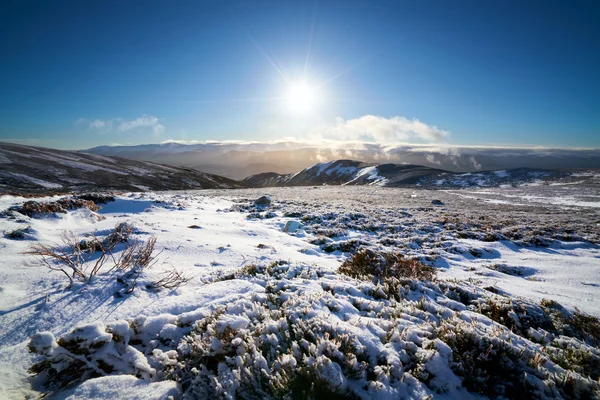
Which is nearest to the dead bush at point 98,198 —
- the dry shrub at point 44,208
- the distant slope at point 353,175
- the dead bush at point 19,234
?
the dry shrub at point 44,208

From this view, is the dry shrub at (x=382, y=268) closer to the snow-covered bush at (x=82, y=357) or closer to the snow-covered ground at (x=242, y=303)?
the snow-covered ground at (x=242, y=303)

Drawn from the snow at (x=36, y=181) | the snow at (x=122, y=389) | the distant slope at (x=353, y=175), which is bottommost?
the distant slope at (x=353, y=175)

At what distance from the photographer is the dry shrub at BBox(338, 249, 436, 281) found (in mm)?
6129

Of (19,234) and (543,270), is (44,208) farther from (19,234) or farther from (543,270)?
(543,270)

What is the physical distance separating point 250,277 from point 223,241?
444cm

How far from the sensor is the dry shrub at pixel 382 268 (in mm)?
6129

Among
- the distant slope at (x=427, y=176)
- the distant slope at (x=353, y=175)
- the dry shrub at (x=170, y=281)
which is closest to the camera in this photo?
the dry shrub at (x=170, y=281)

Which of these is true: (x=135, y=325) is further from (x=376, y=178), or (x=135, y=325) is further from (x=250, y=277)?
(x=376, y=178)

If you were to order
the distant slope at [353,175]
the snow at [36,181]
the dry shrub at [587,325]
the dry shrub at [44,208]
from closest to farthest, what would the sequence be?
the dry shrub at [587,325], the dry shrub at [44,208], the snow at [36,181], the distant slope at [353,175]

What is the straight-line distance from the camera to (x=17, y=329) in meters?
3.66

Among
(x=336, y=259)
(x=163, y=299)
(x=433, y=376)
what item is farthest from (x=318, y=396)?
(x=336, y=259)

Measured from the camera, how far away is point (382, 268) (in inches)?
249

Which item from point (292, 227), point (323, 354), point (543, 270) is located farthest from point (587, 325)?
point (292, 227)

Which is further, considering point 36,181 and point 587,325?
point 36,181
